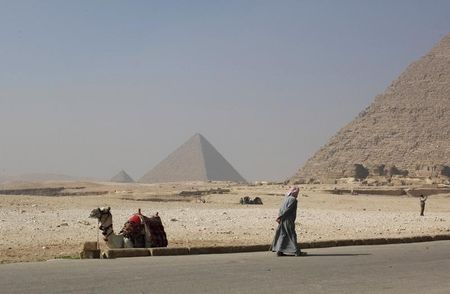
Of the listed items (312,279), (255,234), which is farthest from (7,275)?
(255,234)

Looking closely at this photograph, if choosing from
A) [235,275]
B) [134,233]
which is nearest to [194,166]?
[134,233]

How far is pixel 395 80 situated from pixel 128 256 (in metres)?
176

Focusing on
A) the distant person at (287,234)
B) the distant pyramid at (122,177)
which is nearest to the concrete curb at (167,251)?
the distant person at (287,234)

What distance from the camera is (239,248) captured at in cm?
1023

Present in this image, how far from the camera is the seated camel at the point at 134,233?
9037 mm

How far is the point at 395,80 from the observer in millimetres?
177875

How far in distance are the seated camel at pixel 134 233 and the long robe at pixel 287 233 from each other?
1.59m

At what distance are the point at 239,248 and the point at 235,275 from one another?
2.79 m

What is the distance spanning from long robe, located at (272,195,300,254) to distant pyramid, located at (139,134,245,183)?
462 ft

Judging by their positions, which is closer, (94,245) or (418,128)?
(94,245)

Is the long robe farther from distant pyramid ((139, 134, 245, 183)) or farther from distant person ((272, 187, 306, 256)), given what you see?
distant pyramid ((139, 134, 245, 183))

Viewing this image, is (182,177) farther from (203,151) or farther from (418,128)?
(418,128)

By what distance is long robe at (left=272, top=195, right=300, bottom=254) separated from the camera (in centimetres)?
964

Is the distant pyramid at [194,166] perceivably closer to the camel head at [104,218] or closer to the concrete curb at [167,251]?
the concrete curb at [167,251]
